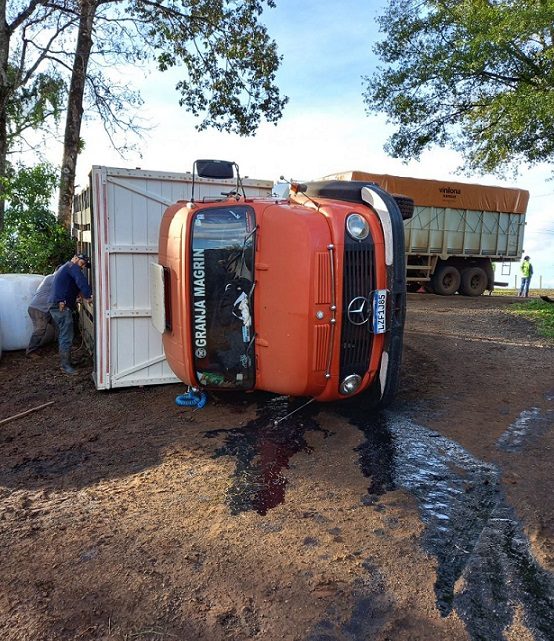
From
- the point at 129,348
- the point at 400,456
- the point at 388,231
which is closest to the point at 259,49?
the point at 129,348

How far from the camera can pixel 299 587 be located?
2459 millimetres

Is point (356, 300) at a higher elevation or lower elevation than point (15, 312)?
higher

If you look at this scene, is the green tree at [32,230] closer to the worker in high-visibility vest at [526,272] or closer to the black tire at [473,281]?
the black tire at [473,281]

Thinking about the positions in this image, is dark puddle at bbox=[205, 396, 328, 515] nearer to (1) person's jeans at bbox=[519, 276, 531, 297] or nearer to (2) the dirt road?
(2) the dirt road

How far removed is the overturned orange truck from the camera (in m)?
3.77

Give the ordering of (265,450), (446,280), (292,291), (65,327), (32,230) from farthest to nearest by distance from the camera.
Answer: (446,280)
(32,230)
(65,327)
(265,450)
(292,291)

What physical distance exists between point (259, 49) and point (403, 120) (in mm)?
4740

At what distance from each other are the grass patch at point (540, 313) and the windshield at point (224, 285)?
6.33 meters

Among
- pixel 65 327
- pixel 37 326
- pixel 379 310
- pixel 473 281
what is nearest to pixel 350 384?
pixel 379 310

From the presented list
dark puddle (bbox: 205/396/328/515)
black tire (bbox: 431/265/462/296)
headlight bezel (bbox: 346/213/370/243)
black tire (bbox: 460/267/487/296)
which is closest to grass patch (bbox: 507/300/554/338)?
black tire (bbox: 431/265/462/296)

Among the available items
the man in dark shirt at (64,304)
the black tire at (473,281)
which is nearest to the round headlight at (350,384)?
the man in dark shirt at (64,304)

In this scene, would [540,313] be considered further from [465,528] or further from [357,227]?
[465,528]

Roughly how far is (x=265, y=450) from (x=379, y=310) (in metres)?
1.38

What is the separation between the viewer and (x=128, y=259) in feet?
18.0
